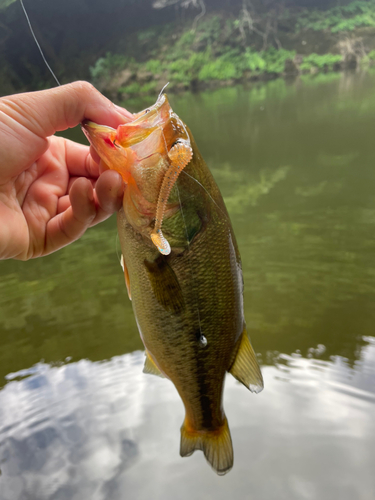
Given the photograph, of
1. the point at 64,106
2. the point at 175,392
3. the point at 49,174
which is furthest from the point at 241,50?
the point at 64,106

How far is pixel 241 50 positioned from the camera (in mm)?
23344

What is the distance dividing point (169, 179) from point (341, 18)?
3039 cm

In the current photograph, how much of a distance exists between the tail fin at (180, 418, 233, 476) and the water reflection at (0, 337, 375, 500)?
76cm

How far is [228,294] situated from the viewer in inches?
47.2

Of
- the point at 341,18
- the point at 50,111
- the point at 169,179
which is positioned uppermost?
the point at 341,18

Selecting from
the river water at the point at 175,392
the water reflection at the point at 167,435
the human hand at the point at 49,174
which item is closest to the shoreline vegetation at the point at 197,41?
the river water at the point at 175,392

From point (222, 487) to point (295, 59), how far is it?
1015 inches

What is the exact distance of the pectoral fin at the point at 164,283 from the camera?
1.12 m

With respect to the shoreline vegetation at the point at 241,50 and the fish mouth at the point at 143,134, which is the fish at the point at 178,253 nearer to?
the fish mouth at the point at 143,134

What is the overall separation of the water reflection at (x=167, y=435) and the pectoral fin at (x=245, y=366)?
106 centimetres

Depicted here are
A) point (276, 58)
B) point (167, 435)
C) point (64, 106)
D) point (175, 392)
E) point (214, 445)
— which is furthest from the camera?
point (276, 58)

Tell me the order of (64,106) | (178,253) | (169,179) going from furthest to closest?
(64,106) < (178,253) < (169,179)

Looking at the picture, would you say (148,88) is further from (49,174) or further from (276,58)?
(49,174)

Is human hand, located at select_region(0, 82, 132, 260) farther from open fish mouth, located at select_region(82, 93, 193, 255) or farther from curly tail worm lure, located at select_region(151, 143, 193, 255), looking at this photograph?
curly tail worm lure, located at select_region(151, 143, 193, 255)
